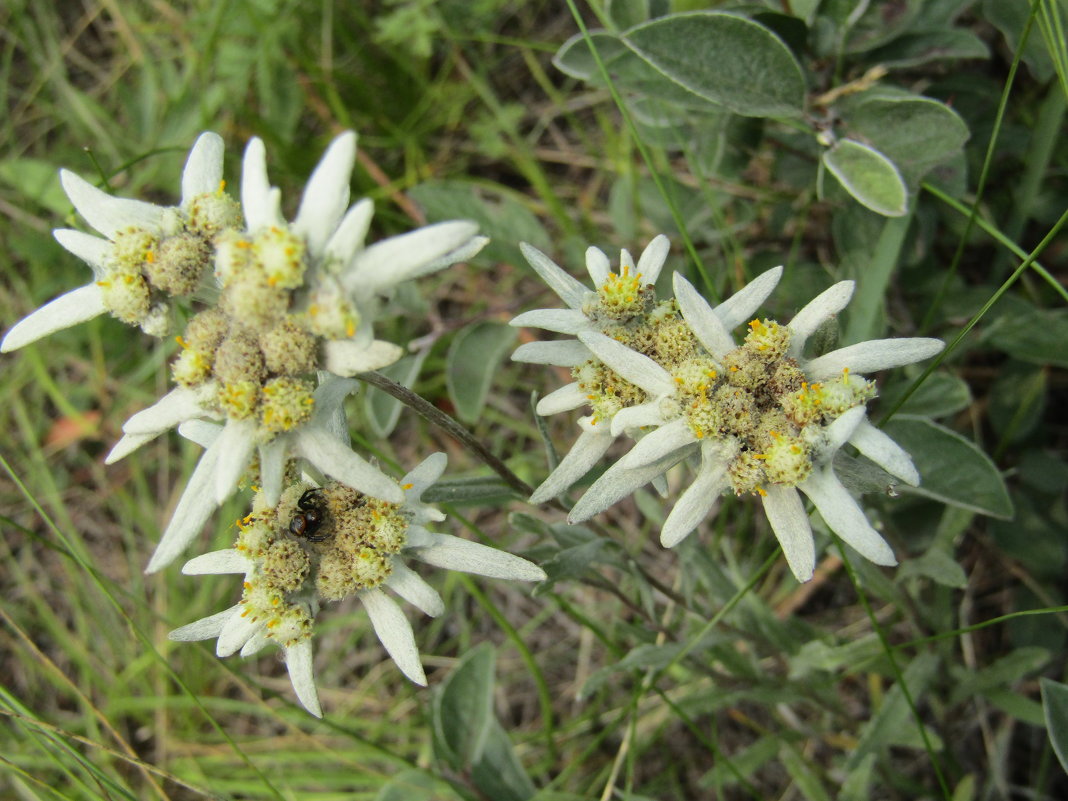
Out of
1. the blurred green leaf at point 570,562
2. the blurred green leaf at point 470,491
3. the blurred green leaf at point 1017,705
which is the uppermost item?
the blurred green leaf at point 470,491

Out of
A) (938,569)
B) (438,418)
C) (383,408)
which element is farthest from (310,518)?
(938,569)

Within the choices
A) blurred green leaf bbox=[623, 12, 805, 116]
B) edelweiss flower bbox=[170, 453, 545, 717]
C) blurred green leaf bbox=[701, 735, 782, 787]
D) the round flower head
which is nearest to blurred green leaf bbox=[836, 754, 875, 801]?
blurred green leaf bbox=[701, 735, 782, 787]

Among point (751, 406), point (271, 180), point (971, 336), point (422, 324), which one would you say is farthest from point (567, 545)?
point (271, 180)

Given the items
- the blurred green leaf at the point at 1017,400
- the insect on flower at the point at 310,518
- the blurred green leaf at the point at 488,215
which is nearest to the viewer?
the insect on flower at the point at 310,518

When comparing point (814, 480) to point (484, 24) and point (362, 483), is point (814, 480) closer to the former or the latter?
point (362, 483)

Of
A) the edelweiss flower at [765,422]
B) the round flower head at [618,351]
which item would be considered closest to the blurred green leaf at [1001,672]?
the edelweiss flower at [765,422]

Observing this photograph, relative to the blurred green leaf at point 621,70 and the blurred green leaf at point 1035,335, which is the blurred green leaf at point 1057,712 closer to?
the blurred green leaf at point 1035,335

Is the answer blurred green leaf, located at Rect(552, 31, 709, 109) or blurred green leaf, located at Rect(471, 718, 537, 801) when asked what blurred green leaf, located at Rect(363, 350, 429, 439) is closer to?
blurred green leaf, located at Rect(471, 718, 537, 801)
